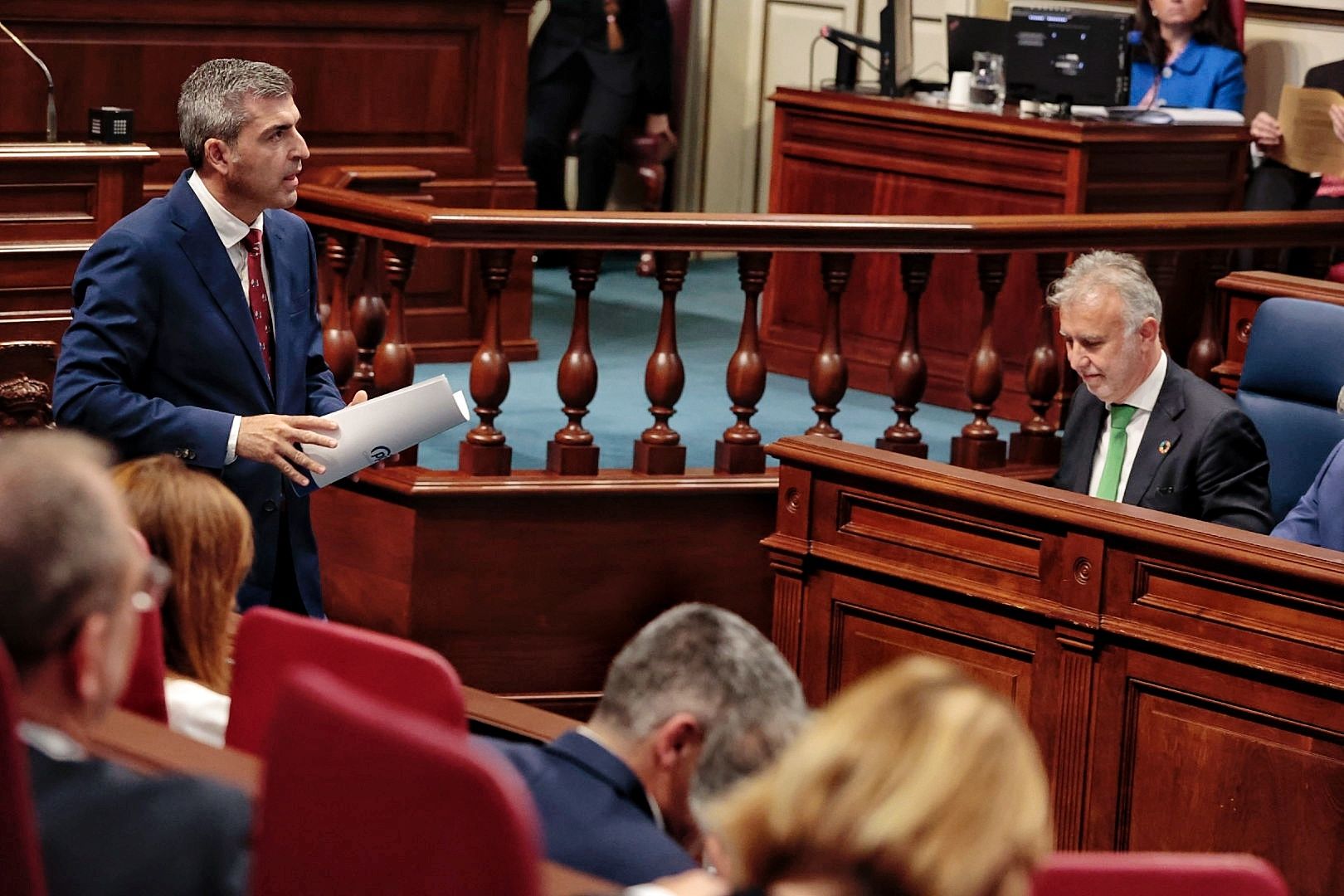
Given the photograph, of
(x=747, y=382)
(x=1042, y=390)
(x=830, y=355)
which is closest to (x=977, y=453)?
(x=1042, y=390)

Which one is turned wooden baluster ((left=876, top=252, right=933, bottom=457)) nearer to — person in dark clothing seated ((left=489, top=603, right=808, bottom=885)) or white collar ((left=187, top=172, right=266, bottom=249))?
white collar ((left=187, top=172, right=266, bottom=249))

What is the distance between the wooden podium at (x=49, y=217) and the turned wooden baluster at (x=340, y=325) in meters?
0.44

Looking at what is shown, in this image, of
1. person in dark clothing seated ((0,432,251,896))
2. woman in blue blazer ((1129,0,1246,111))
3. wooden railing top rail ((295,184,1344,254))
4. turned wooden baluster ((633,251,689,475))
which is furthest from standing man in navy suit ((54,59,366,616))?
woman in blue blazer ((1129,0,1246,111))

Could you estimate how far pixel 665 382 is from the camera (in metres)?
4.40

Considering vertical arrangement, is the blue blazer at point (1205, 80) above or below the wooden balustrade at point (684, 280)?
above

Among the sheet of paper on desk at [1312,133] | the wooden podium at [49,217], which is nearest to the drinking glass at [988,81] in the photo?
the sheet of paper on desk at [1312,133]

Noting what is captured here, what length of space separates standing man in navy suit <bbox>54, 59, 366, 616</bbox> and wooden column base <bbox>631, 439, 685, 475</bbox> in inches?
47.2

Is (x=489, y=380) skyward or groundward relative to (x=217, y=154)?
groundward

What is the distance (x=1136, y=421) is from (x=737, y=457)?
3.16 feet

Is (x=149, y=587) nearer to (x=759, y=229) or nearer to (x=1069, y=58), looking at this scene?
(x=759, y=229)

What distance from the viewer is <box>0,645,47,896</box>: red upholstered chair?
146cm

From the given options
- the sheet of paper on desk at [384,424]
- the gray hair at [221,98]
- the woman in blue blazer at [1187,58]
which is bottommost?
the sheet of paper on desk at [384,424]

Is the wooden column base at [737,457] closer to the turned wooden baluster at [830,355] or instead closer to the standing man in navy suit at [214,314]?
the turned wooden baluster at [830,355]

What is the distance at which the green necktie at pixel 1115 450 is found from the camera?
12.8ft
